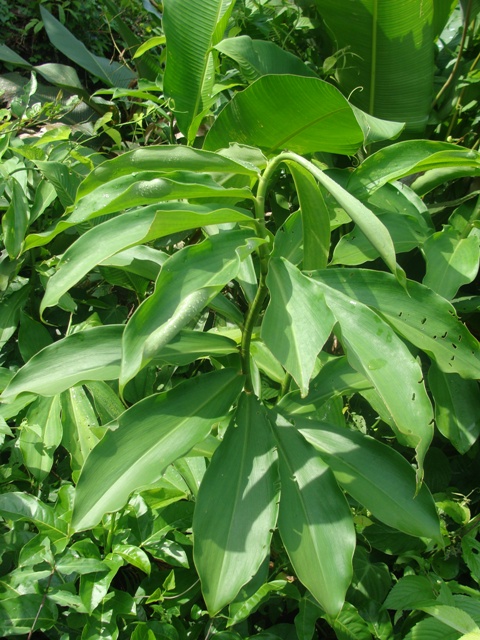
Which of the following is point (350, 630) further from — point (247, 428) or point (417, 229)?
point (417, 229)

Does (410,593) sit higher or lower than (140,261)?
lower

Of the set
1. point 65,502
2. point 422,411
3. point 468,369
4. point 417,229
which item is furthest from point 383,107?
point 65,502

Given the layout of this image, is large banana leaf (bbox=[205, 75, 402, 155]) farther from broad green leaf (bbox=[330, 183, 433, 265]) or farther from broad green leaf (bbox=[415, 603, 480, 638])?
broad green leaf (bbox=[415, 603, 480, 638])

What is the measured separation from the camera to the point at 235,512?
2.85 feet

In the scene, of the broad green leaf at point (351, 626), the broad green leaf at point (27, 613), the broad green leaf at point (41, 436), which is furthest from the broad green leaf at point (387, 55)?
the broad green leaf at point (27, 613)

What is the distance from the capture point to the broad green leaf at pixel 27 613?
96 centimetres

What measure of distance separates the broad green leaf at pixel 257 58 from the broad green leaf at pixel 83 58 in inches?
42.7

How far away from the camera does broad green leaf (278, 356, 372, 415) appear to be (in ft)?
3.31

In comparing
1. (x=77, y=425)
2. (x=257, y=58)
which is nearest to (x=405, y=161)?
(x=257, y=58)

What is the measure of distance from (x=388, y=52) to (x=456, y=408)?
82 cm

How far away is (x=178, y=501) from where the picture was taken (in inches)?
46.1

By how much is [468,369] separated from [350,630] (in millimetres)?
499

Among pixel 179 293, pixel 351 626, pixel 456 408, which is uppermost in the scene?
pixel 179 293

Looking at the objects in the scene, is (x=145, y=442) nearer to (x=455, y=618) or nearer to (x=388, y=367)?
(x=388, y=367)
